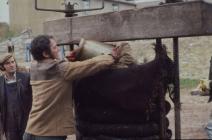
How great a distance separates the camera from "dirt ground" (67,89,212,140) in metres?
7.55

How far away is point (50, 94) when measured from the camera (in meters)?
3.50

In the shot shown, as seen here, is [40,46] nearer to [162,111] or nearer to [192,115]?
[162,111]

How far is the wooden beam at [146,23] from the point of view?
2.50 metres

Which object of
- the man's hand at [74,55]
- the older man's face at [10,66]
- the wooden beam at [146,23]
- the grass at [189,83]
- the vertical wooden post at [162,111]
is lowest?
the grass at [189,83]

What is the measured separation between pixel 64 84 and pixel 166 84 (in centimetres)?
77

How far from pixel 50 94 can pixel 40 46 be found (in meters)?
0.33

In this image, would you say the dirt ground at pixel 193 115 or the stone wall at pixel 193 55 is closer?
the dirt ground at pixel 193 115

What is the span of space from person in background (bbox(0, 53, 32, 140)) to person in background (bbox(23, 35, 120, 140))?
1.25m

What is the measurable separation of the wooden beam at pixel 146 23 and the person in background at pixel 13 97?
4.47ft

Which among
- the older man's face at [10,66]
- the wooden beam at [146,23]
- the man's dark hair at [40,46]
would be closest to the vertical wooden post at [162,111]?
the wooden beam at [146,23]

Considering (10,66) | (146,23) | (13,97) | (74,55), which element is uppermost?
(146,23)

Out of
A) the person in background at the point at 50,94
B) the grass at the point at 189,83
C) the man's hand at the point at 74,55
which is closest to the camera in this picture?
the man's hand at the point at 74,55

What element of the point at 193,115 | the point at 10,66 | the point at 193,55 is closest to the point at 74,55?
the point at 10,66

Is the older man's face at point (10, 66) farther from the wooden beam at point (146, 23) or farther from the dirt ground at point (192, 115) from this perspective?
the dirt ground at point (192, 115)
